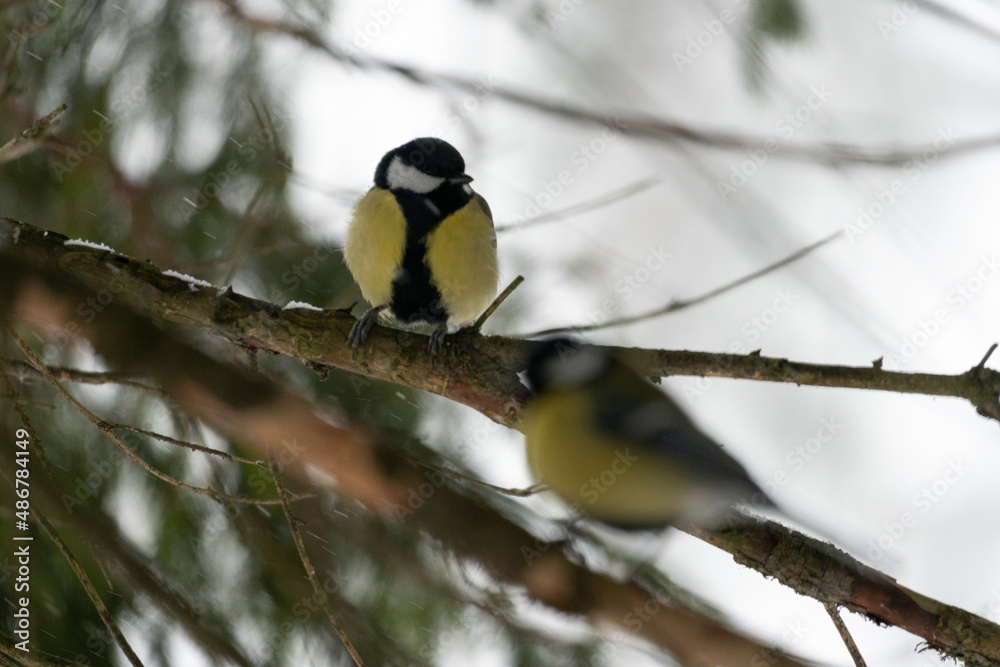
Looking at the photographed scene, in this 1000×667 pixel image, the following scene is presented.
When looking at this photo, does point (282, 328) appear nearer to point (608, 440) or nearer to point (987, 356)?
point (608, 440)

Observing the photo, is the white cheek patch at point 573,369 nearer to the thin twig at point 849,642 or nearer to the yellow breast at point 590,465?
the yellow breast at point 590,465

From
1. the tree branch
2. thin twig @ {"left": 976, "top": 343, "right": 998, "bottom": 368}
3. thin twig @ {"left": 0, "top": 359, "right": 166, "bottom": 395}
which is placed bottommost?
thin twig @ {"left": 0, "top": 359, "right": 166, "bottom": 395}

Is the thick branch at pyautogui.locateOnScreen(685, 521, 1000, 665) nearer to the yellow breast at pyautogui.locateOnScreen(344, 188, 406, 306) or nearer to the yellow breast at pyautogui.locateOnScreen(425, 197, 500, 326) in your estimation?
the yellow breast at pyautogui.locateOnScreen(425, 197, 500, 326)

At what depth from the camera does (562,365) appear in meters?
1.72

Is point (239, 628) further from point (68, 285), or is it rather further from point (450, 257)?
point (450, 257)

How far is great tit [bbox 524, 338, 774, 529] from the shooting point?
1636 mm

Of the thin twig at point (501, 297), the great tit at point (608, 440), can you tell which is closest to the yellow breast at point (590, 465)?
the great tit at point (608, 440)

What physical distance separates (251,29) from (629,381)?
136 centimetres

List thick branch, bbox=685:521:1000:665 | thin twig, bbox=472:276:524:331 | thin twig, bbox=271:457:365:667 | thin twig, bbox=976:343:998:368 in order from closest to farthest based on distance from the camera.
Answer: thin twig, bbox=976:343:998:368 < thin twig, bbox=271:457:365:667 < thick branch, bbox=685:521:1000:665 < thin twig, bbox=472:276:524:331

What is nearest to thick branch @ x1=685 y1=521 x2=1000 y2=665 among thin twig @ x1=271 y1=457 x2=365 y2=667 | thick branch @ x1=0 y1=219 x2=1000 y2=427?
thick branch @ x1=0 y1=219 x2=1000 y2=427

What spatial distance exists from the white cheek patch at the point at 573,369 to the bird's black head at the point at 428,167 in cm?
60

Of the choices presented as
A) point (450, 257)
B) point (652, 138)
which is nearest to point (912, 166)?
point (652, 138)

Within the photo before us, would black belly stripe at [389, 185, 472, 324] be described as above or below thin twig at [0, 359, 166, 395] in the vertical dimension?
above

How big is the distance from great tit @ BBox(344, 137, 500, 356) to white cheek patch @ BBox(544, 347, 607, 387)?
368 millimetres
